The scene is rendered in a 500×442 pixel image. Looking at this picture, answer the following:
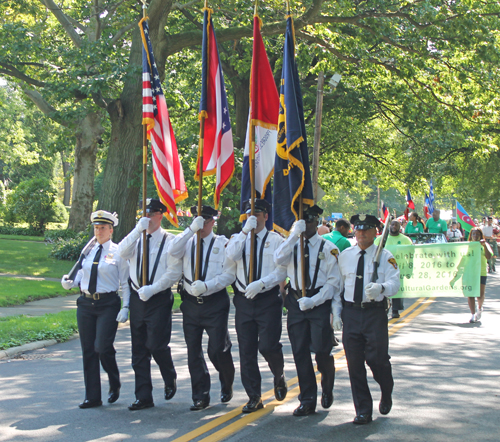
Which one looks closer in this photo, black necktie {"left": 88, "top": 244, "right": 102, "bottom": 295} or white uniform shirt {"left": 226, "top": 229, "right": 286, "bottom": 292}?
white uniform shirt {"left": 226, "top": 229, "right": 286, "bottom": 292}

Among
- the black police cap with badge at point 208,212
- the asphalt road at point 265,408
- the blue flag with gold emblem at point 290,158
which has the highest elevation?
the blue flag with gold emblem at point 290,158

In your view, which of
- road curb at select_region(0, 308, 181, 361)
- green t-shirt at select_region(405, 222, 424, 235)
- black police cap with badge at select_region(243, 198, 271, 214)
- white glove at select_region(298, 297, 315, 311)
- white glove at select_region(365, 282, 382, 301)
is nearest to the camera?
white glove at select_region(365, 282, 382, 301)

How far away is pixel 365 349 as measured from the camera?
18.5ft

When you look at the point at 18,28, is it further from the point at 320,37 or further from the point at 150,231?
the point at 150,231

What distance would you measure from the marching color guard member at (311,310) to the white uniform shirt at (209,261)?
0.57 metres

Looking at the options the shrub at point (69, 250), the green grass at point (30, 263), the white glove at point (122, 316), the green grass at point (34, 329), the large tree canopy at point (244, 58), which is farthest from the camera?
the shrub at point (69, 250)

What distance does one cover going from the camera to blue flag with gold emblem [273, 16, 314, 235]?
248 inches

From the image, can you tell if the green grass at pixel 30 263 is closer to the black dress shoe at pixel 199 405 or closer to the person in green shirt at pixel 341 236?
the person in green shirt at pixel 341 236

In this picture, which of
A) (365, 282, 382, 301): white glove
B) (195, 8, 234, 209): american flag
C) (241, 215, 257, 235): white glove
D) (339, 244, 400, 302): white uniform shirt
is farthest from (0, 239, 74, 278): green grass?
(365, 282, 382, 301): white glove

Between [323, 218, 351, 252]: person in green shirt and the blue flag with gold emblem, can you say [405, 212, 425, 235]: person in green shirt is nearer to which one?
[323, 218, 351, 252]: person in green shirt

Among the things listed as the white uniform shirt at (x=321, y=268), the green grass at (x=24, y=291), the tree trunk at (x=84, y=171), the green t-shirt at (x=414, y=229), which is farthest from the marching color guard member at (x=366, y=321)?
the tree trunk at (x=84, y=171)

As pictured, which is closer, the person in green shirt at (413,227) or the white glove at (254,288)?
the white glove at (254,288)

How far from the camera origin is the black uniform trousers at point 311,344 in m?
5.75

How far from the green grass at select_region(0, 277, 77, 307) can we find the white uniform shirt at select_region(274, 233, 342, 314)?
873 cm
